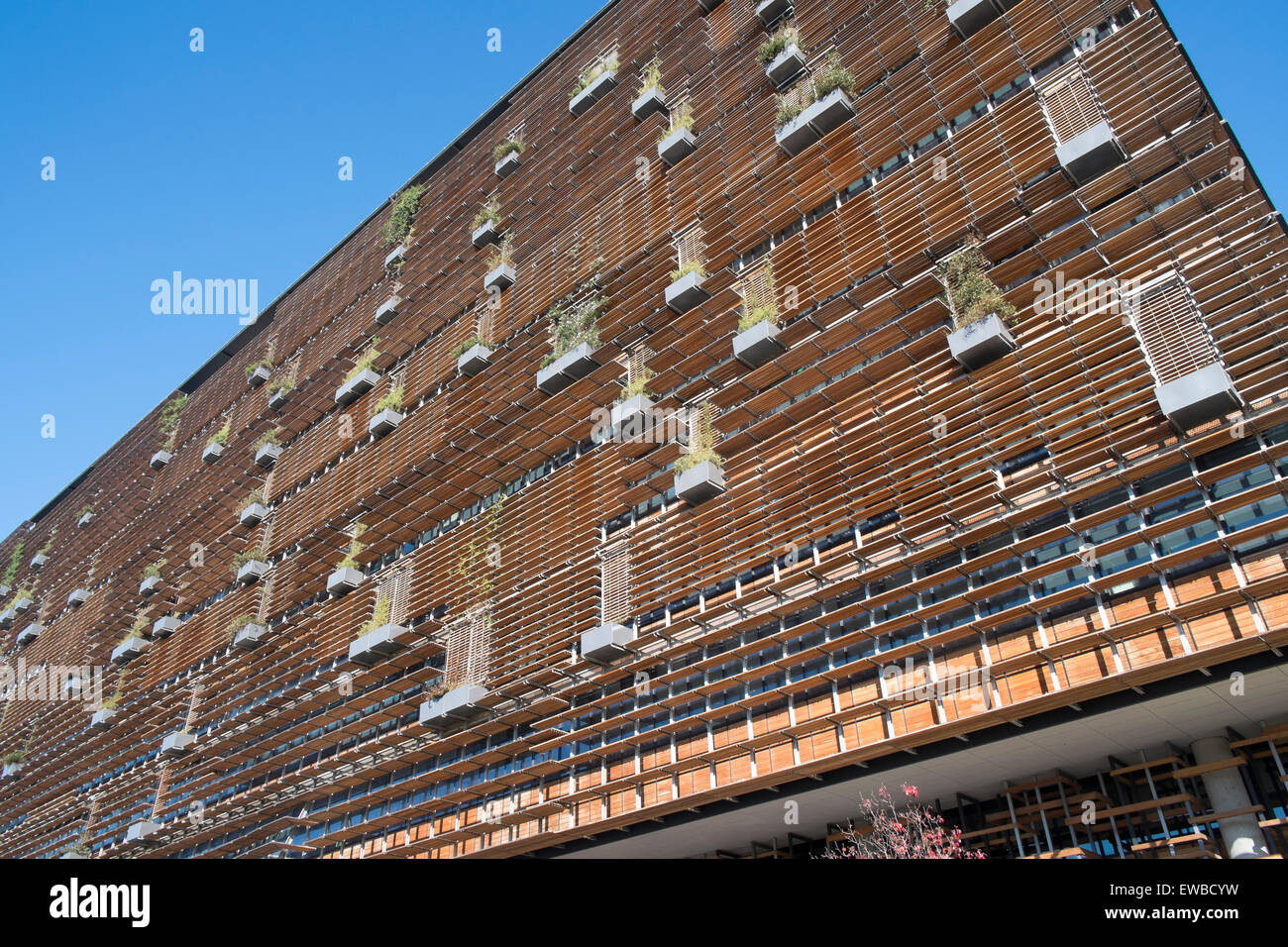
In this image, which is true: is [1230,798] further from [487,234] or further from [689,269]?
[487,234]

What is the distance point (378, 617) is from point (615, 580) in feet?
28.5

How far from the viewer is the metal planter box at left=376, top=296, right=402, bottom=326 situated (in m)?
32.6

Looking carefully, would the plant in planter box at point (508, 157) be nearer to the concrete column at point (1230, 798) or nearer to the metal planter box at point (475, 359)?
the metal planter box at point (475, 359)

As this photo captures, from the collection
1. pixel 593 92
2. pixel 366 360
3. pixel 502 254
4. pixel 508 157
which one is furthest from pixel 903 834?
pixel 508 157

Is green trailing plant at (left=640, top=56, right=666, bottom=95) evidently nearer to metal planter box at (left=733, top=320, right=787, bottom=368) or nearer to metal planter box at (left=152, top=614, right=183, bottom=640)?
metal planter box at (left=733, top=320, right=787, bottom=368)

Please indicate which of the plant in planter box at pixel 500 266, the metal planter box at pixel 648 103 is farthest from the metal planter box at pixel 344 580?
the metal planter box at pixel 648 103

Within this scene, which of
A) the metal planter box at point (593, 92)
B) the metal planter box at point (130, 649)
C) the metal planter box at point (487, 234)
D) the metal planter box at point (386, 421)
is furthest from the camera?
the metal planter box at point (130, 649)

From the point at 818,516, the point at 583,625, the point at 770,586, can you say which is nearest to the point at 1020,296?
the point at 818,516

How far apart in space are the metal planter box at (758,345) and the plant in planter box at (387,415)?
14.3 metres

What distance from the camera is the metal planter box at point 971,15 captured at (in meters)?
18.5

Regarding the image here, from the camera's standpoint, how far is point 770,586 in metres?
16.5

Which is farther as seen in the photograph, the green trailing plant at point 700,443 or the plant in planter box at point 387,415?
the plant in planter box at point 387,415
